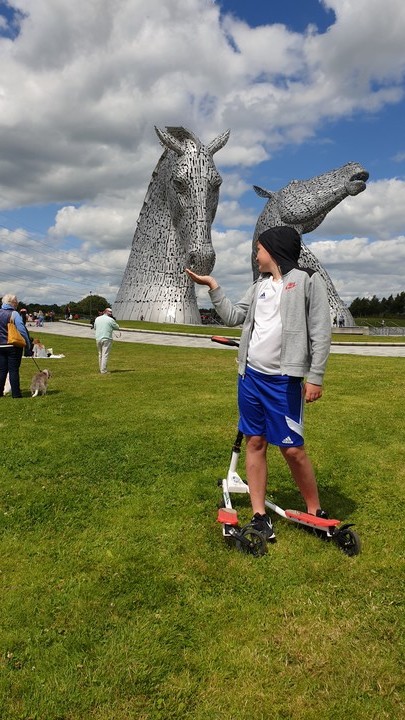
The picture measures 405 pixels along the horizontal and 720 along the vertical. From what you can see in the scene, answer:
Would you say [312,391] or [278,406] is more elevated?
[312,391]

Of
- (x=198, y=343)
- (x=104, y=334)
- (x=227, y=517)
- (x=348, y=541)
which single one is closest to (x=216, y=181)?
(x=198, y=343)

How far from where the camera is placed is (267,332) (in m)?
3.39

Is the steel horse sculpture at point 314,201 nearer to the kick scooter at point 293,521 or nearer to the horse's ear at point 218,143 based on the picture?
the horse's ear at point 218,143

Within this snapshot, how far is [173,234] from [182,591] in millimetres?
35602

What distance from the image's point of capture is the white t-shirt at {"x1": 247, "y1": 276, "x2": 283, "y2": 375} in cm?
334

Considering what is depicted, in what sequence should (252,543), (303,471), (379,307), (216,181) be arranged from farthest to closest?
(379,307) < (216,181) < (303,471) < (252,543)

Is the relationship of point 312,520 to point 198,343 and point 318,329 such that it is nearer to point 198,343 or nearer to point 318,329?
point 318,329

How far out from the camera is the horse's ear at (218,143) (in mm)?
32037

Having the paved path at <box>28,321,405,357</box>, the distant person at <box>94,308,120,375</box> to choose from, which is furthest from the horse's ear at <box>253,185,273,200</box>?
the distant person at <box>94,308,120,375</box>

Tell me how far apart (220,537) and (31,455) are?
275 centimetres

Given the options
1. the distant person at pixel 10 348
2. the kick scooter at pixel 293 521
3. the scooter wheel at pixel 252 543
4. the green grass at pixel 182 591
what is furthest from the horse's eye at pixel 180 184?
the scooter wheel at pixel 252 543

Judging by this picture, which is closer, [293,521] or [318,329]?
[318,329]

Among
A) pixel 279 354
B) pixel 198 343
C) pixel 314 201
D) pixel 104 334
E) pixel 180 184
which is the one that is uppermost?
pixel 180 184

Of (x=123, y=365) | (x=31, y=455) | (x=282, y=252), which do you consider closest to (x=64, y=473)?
(x=31, y=455)
